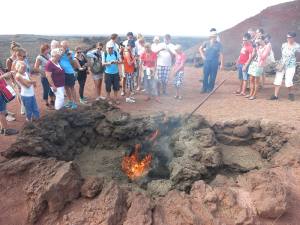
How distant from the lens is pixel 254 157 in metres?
6.42

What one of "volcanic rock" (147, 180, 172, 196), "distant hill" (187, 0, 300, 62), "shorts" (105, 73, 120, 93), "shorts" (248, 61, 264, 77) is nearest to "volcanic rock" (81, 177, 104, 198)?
"volcanic rock" (147, 180, 172, 196)

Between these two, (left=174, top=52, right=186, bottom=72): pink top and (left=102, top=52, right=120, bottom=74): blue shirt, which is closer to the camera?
(left=102, top=52, right=120, bottom=74): blue shirt

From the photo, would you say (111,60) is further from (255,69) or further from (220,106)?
(255,69)

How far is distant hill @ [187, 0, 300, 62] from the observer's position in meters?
15.9

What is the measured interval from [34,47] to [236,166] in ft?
75.2

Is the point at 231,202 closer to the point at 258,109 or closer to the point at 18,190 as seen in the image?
the point at 18,190

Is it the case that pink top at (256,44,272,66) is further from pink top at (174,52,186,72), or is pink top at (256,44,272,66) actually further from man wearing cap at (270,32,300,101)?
pink top at (174,52,186,72)

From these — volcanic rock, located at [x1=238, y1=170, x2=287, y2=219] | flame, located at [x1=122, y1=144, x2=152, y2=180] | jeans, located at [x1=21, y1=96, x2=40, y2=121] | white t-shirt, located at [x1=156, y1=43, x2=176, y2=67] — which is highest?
white t-shirt, located at [x1=156, y1=43, x2=176, y2=67]

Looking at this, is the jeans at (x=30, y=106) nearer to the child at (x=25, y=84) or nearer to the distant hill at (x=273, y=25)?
the child at (x=25, y=84)

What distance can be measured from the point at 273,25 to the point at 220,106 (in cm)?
974

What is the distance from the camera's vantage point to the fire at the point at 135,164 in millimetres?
5879

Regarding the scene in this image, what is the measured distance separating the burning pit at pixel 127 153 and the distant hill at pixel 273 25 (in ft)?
35.2

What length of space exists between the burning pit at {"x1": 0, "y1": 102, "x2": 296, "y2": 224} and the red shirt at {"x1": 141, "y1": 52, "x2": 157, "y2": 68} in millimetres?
2966

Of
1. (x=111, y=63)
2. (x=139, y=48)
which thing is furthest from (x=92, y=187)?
(x=139, y=48)
